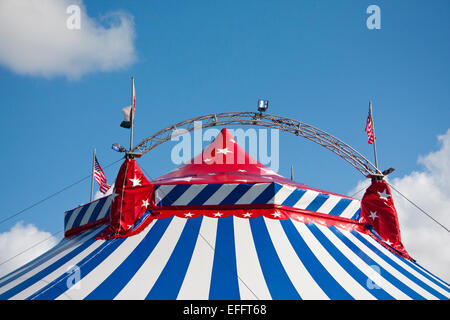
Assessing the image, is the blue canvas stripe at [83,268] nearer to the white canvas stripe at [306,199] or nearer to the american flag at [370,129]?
the white canvas stripe at [306,199]

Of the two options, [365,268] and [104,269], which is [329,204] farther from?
[104,269]

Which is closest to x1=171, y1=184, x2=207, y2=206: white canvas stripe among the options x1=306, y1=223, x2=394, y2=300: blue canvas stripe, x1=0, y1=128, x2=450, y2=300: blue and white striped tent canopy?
x1=0, y1=128, x2=450, y2=300: blue and white striped tent canopy

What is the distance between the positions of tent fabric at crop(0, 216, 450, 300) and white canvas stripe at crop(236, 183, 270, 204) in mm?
284

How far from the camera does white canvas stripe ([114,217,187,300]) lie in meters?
3.73

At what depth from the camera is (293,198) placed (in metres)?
5.20

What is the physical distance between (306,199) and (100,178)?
6518 mm

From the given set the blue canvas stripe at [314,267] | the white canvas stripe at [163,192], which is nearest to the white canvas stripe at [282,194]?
the blue canvas stripe at [314,267]

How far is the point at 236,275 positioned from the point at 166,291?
748 mm

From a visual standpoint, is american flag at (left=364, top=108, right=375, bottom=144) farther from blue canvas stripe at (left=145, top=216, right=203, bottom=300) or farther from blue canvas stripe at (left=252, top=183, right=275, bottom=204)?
blue canvas stripe at (left=145, top=216, right=203, bottom=300)

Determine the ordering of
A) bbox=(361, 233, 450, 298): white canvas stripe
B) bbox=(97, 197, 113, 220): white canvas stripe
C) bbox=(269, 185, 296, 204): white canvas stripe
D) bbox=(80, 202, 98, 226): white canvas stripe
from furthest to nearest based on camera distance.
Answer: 1. bbox=(80, 202, 98, 226): white canvas stripe
2. bbox=(97, 197, 113, 220): white canvas stripe
3. bbox=(269, 185, 296, 204): white canvas stripe
4. bbox=(361, 233, 450, 298): white canvas stripe


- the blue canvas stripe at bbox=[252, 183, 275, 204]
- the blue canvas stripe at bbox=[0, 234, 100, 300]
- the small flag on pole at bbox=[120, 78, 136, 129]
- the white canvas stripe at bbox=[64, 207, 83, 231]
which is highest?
the small flag on pole at bbox=[120, 78, 136, 129]

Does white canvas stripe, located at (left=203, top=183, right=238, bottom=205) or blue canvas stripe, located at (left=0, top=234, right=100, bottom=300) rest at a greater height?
white canvas stripe, located at (left=203, top=183, right=238, bottom=205)

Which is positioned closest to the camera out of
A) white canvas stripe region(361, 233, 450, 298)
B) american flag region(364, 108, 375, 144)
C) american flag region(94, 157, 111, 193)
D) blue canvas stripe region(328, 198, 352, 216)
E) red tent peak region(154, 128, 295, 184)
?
white canvas stripe region(361, 233, 450, 298)
